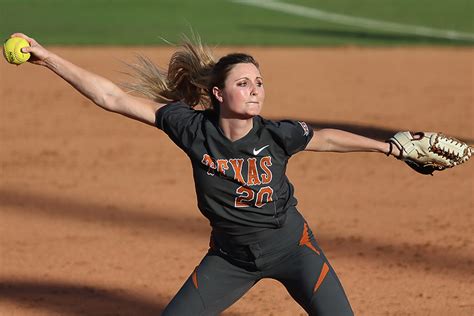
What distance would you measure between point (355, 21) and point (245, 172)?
16.7m

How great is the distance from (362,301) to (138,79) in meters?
2.40

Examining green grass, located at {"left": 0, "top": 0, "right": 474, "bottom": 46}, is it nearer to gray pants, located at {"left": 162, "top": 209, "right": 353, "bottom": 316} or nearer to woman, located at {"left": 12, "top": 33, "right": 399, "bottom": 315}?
woman, located at {"left": 12, "top": 33, "right": 399, "bottom": 315}

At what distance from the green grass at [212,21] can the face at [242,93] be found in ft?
39.7

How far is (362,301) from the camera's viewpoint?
7.27 m

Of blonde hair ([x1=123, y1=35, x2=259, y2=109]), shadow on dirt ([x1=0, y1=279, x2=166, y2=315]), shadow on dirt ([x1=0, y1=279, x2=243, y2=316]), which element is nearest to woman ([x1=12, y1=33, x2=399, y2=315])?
blonde hair ([x1=123, y1=35, x2=259, y2=109])

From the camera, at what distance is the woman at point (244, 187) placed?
5277mm

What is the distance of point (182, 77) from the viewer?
19.7 ft

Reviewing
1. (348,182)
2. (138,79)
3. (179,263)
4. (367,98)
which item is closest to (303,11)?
(367,98)

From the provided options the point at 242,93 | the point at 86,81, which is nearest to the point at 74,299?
the point at 86,81

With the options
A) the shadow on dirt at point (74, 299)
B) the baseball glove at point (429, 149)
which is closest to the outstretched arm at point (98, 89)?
the baseball glove at point (429, 149)

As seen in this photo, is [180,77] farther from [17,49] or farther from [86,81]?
[17,49]

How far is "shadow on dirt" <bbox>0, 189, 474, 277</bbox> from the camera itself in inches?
319

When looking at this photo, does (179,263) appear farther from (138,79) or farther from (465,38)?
(465,38)

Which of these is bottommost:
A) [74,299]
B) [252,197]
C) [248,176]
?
[74,299]
